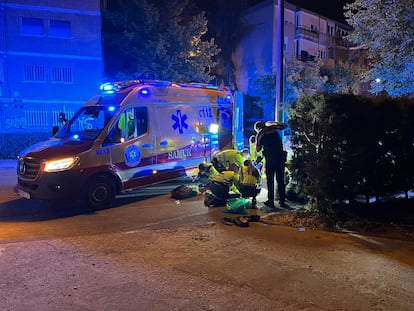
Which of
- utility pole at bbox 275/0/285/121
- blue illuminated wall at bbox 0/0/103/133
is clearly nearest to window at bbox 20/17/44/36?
blue illuminated wall at bbox 0/0/103/133

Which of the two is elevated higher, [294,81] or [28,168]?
[294,81]

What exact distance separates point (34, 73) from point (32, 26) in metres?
2.58

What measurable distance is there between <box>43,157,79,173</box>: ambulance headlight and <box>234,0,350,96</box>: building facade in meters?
27.6

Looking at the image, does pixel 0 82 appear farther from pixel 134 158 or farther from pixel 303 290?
pixel 303 290

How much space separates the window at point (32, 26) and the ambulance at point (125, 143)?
15827 mm

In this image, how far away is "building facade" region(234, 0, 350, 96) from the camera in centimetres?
3525

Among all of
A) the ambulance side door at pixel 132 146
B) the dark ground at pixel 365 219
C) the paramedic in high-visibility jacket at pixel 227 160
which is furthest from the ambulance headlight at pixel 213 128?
the dark ground at pixel 365 219

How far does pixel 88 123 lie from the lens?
8867 mm

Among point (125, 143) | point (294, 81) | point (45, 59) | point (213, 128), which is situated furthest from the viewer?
point (294, 81)

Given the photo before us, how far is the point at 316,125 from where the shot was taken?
7020 millimetres

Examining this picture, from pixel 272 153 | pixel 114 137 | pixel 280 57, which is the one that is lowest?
pixel 272 153

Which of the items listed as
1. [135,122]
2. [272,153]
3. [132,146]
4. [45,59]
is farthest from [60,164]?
[45,59]

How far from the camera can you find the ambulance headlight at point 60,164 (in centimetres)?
767

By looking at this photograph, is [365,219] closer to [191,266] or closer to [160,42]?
[191,266]
